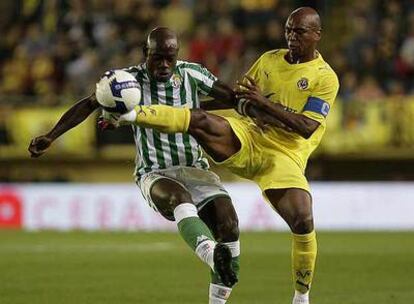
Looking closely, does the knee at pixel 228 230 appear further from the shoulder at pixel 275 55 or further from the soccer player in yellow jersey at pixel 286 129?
the shoulder at pixel 275 55

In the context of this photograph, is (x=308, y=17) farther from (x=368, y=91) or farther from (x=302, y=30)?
(x=368, y=91)

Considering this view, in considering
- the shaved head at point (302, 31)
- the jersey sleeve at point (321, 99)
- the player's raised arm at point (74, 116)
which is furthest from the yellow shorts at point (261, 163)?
the player's raised arm at point (74, 116)

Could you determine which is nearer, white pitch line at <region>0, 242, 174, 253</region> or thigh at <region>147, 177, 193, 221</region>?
thigh at <region>147, 177, 193, 221</region>

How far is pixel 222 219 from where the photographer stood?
801cm

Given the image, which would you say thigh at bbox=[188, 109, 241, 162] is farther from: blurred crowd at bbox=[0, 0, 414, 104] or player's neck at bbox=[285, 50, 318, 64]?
blurred crowd at bbox=[0, 0, 414, 104]

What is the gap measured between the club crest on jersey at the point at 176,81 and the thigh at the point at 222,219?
867 millimetres

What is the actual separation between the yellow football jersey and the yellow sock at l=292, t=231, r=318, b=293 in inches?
24.2

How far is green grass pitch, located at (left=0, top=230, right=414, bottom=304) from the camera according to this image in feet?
32.0

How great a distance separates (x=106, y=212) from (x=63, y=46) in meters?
3.29

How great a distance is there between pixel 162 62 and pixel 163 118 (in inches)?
22.9

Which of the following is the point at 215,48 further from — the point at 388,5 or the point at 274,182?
the point at 274,182

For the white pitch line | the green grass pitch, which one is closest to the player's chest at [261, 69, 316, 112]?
the green grass pitch

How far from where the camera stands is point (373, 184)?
18.2 meters

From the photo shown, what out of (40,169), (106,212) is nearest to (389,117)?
(106,212)
